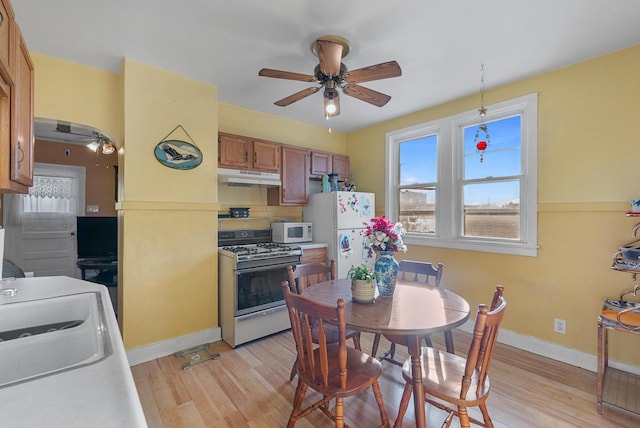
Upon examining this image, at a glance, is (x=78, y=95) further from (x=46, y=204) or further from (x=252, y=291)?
(x=46, y=204)

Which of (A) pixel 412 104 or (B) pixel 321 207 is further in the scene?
(B) pixel 321 207

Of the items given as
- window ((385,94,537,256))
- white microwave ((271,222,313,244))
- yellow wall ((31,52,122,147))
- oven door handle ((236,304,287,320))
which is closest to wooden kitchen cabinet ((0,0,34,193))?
yellow wall ((31,52,122,147))

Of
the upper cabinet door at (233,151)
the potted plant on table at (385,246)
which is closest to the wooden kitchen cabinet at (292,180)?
the upper cabinet door at (233,151)

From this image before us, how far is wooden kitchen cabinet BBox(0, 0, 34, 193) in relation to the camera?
1.18 meters

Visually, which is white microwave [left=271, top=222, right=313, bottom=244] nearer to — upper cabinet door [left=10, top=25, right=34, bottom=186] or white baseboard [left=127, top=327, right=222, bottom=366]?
white baseboard [left=127, top=327, right=222, bottom=366]

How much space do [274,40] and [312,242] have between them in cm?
240

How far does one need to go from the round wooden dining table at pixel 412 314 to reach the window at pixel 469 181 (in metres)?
1.39

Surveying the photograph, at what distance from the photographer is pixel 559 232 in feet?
8.55

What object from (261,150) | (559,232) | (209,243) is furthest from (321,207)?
(559,232)

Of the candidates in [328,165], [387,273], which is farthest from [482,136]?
[387,273]

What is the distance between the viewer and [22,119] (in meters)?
1.45

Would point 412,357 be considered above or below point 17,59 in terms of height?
below

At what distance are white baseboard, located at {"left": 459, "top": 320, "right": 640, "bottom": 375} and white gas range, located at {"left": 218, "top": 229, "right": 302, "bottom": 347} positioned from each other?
2300mm

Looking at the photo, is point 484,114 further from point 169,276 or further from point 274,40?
point 169,276
